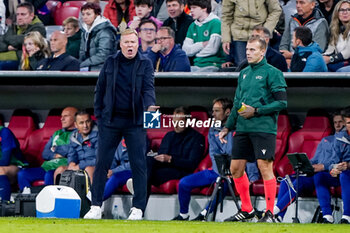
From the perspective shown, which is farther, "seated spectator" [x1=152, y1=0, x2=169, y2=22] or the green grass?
"seated spectator" [x1=152, y1=0, x2=169, y2=22]

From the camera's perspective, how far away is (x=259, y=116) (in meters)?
8.36

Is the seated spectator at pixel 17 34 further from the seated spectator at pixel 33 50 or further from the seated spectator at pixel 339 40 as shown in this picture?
the seated spectator at pixel 339 40

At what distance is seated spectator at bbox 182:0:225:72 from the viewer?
10.9 metres

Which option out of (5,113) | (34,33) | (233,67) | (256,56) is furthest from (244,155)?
(5,113)

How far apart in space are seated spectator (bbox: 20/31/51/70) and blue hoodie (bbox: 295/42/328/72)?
360 centimetres

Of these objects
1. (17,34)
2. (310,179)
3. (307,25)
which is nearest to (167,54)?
(307,25)

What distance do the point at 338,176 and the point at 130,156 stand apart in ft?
8.97

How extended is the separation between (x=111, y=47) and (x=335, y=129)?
3.17m

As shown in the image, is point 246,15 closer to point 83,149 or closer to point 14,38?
point 83,149

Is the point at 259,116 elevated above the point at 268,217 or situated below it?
above

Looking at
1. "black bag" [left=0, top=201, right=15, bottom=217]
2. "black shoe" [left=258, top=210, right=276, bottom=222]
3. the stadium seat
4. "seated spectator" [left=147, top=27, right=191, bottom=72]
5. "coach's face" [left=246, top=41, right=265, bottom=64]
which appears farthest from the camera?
the stadium seat

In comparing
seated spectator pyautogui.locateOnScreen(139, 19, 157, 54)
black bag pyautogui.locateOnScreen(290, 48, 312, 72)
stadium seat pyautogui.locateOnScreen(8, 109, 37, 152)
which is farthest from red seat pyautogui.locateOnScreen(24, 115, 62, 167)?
black bag pyautogui.locateOnScreen(290, 48, 312, 72)

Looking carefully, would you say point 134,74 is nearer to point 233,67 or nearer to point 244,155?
point 244,155

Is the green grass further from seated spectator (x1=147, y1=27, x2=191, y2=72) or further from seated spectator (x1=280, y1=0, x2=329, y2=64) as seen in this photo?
seated spectator (x1=280, y1=0, x2=329, y2=64)
